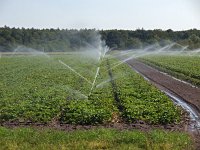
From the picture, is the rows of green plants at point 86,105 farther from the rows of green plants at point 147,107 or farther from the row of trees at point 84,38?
the row of trees at point 84,38

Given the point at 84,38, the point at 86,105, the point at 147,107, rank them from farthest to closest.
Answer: the point at 84,38
the point at 86,105
the point at 147,107

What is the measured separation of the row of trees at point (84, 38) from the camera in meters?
137

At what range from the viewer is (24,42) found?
141 m

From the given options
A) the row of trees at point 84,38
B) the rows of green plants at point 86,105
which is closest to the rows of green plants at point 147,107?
the rows of green plants at point 86,105

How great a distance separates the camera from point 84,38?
15100cm

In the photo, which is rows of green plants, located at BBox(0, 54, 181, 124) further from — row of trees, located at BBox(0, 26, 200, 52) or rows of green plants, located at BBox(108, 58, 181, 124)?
row of trees, located at BBox(0, 26, 200, 52)

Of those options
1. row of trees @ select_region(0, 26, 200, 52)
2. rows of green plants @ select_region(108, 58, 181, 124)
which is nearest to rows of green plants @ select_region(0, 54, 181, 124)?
rows of green plants @ select_region(108, 58, 181, 124)

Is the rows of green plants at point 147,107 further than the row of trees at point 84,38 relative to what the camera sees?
No

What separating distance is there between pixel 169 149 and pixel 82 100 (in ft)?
34.5

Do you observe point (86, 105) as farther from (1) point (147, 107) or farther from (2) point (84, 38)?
(2) point (84, 38)

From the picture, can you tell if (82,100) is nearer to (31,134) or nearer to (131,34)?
(31,134)

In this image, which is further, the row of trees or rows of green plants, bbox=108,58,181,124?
the row of trees

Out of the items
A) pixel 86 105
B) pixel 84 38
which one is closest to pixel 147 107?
pixel 86 105

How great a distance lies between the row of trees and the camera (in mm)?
136750
